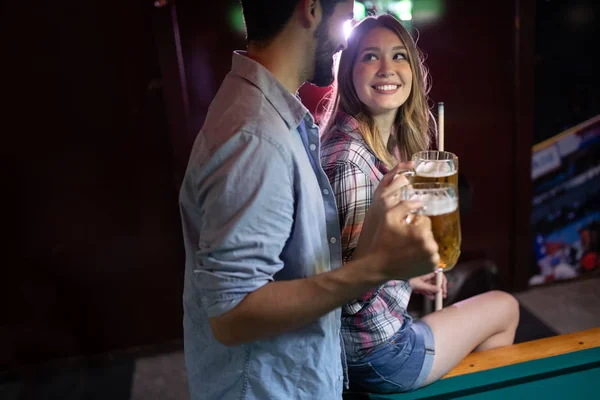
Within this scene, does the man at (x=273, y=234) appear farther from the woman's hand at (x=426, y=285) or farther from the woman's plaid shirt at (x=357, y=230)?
the woman's hand at (x=426, y=285)

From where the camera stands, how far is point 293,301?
1.02 metres

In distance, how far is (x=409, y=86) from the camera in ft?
6.04

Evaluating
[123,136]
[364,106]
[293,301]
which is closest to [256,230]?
[293,301]

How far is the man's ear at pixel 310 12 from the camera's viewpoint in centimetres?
112

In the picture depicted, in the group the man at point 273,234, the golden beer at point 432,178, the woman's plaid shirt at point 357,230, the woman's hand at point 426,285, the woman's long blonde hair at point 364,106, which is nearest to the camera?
the man at point 273,234

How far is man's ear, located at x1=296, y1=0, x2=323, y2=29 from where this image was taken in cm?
112

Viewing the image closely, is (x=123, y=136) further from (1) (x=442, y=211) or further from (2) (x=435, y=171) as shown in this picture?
(1) (x=442, y=211)

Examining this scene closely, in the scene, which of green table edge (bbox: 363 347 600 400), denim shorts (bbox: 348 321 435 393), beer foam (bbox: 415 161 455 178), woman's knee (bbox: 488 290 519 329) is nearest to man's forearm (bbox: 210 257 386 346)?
beer foam (bbox: 415 161 455 178)

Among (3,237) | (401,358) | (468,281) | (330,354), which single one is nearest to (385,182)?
(330,354)

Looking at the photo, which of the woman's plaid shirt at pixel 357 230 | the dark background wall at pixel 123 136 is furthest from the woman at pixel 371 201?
the dark background wall at pixel 123 136

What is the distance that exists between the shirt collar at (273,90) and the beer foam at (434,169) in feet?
1.34

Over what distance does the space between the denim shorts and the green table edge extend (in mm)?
33

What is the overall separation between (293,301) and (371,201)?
442mm

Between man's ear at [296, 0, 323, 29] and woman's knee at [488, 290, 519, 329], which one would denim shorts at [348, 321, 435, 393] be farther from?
man's ear at [296, 0, 323, 29]
